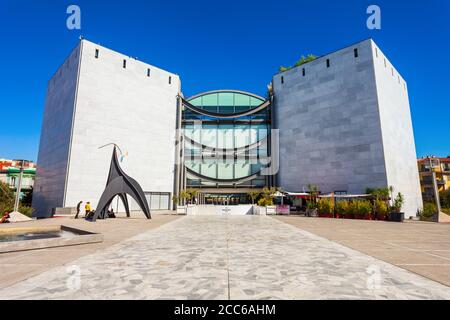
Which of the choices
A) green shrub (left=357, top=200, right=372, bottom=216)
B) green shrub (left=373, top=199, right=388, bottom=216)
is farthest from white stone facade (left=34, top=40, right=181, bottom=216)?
green shrub (left=373, top=199, right=388, bottom=216)

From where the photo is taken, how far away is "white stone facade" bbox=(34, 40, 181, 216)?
32625mm

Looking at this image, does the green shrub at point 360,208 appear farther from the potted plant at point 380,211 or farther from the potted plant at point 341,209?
the potted plant at point 380,211

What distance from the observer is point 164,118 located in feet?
139

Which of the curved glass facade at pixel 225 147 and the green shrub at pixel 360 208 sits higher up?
the curved glass facade at pixel 225 147

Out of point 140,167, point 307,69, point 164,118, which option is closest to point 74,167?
point 140,167

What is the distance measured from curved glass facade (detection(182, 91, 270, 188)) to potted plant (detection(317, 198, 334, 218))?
1945 cm

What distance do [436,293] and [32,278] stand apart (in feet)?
24.0

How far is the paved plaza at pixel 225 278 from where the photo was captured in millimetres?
4004

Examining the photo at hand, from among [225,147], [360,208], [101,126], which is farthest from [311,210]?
[101,126]

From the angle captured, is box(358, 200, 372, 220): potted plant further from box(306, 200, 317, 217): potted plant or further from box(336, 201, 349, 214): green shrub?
box(306, 200, 317, 217): potted plant

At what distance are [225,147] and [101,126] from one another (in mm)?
22916

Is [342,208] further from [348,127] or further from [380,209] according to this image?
[348,127]

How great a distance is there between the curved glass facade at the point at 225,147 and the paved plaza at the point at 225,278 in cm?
4079

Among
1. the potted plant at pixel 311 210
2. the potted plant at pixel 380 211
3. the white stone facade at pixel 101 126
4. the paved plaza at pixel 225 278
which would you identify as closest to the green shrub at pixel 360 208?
the potted plant at pixel 380 211
